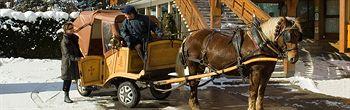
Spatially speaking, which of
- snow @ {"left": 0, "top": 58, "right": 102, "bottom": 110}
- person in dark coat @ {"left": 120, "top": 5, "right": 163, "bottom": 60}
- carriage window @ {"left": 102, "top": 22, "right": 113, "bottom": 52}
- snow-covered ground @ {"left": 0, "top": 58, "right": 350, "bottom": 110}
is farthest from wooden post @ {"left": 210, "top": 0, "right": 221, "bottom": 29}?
person in dark coat @ {"left": 120, "top": 5, "right": 163, "bottom": 60}

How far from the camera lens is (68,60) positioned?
34.3ft

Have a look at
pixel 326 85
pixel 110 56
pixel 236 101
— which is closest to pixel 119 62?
pixel 110 56

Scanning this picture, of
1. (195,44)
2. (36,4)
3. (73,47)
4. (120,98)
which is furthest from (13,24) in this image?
(195,44)

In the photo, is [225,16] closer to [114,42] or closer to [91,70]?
[91,70]

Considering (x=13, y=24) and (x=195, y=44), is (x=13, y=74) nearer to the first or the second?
(x=13, y=24)

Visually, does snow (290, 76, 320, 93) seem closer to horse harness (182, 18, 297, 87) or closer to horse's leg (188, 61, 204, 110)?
horse's leg (188, 61, 204, 110)

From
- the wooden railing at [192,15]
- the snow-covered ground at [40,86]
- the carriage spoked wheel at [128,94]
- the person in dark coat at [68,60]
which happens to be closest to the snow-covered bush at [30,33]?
the snow-covered ground at [40,86]

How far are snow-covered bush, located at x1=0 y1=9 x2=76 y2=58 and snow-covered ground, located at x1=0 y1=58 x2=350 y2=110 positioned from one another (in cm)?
121

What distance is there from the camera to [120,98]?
9.97m

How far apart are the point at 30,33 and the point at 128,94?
34.8 ft

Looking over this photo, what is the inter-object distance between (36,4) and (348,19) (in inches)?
696

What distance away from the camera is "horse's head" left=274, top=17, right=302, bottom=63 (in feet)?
24.6

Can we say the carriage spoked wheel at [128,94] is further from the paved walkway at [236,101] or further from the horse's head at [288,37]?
the horse's head at [288,37]

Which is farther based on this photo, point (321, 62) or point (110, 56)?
point (321, 62)
